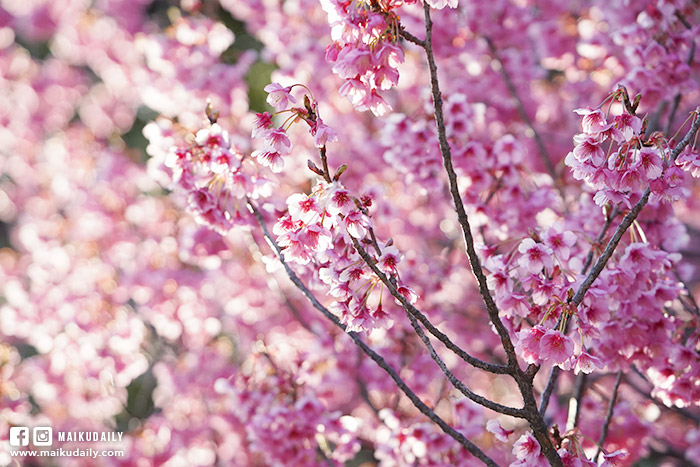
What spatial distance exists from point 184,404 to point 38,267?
188cm

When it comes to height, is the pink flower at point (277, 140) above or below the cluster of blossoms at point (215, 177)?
above

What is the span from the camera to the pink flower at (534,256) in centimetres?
190

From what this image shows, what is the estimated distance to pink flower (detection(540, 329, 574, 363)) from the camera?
1727 mm

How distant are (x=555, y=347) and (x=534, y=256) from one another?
12.4 inches

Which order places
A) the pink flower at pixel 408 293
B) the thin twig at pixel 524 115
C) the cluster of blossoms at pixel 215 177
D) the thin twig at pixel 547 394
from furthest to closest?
the thin twig at pixel 524 115 → the cluster of blossoms at pixel 215 177 → the thin twig at pixel 547 394 → the pink flower at pixel 408 293

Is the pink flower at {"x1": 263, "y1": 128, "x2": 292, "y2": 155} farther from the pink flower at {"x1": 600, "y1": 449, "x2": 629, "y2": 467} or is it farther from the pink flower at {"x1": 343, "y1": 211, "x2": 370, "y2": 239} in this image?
the pink flower at {"x1": 600, "y1": 449, "x2": 629, "y2": 467}

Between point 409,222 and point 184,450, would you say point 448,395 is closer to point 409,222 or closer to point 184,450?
point 184,450

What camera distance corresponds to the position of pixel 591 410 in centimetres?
323

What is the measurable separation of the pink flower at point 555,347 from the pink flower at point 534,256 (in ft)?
0.76

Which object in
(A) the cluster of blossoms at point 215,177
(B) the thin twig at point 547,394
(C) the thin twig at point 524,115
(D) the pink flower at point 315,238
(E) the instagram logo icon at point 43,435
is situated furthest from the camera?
(E) the instagram logo icon at point 43,435

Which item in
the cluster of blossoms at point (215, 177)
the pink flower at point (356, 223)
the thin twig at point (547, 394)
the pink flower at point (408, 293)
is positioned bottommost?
the cluster of blossoms at point (215, 177)

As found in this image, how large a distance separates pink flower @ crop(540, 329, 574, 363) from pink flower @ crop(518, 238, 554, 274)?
0.76ft

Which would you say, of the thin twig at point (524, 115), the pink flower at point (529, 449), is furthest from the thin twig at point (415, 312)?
the thin twig at point (524, 115)

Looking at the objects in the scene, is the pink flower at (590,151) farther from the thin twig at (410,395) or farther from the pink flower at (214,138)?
the pink flower at (214,138)
